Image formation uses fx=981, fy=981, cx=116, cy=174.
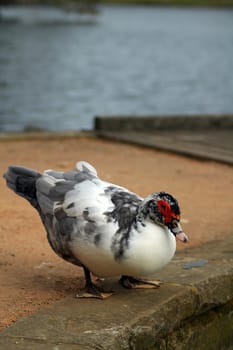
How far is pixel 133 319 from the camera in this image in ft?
16.2

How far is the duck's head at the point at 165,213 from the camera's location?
5152 mm

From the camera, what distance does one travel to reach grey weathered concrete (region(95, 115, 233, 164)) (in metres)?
10.8

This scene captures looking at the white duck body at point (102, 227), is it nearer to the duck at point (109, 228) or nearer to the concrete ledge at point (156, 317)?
the duck at point (109, 228)

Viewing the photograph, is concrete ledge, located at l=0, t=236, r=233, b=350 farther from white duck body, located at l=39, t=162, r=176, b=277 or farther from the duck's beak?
the duck's beak

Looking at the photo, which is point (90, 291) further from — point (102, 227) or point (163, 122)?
point (163, 122)

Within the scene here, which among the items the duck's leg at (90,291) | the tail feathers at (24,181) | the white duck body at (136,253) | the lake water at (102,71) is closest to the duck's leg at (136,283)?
the duck's leg at (90,291)

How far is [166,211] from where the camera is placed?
16.9ft

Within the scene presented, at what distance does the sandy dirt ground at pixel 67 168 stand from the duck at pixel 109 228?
1.09 feet

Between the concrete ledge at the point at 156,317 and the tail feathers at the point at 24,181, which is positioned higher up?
the tail feathers at the point at 24,181

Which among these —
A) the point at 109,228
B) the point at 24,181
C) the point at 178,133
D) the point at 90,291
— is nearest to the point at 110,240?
the point at 109,228

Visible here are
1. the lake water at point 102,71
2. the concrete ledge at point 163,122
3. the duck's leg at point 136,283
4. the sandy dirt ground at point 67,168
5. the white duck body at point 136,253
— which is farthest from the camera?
the lake water at point 102,71

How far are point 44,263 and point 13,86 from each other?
80.7 ft

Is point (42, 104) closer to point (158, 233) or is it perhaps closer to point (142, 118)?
point (142, 118)

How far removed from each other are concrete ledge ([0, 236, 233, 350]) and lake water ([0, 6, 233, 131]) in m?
15.0
